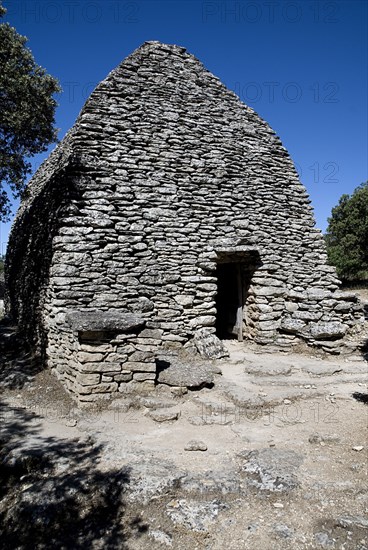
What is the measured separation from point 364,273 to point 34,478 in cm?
3087

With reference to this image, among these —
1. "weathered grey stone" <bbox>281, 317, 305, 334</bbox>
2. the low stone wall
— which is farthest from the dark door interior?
the low stone wall

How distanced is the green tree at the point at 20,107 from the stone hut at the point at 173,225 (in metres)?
0.94

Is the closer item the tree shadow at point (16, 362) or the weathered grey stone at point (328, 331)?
the tree shadow at point (16, 362)

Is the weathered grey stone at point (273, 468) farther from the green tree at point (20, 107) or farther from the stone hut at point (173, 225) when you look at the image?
the green tree at point (20, 107)

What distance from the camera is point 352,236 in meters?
23.7

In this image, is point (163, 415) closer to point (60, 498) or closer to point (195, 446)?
point (195, 446)

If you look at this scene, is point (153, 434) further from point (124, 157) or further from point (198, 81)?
point (198, 81)

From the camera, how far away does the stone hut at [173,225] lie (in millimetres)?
7910

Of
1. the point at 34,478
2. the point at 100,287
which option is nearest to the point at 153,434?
the point at 34,478

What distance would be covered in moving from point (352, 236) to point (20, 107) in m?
21.5

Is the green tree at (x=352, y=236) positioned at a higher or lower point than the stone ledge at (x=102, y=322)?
higher

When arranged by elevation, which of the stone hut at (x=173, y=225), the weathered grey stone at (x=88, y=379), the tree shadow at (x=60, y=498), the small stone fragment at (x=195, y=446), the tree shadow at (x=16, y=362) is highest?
the stone hut at (x=173, y=225)

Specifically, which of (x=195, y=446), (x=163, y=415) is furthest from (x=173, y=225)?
(x=195, y=446)

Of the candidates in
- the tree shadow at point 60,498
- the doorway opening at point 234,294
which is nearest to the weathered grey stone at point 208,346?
the doorway opening at point 234,294
